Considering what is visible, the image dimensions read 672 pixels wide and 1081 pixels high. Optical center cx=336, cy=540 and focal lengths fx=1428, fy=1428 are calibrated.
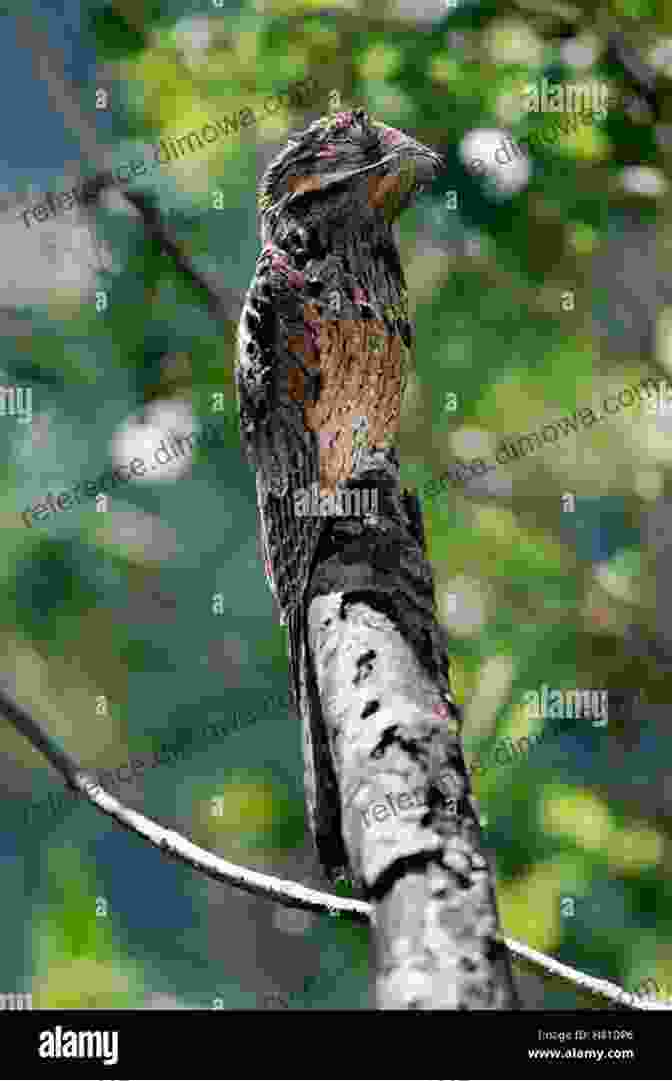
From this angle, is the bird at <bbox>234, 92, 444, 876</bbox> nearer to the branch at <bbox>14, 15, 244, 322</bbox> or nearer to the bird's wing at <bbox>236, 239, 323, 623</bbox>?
the bird's wing at <bbox>236, 239, 323, 623</bbox>

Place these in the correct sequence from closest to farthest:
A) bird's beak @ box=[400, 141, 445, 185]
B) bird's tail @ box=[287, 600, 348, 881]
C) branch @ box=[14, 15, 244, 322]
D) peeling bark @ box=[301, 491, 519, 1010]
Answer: peeling bark @ box=[301, 491, 519, 1010], bird's tail @ box=[287, 600, 348, 881], bird's beak @ box=[400, 141, 445, 185], branch @ box=[14, 15, 244, 322]

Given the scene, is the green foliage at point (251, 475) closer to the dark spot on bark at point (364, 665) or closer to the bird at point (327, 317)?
the bird at point (327, 317)

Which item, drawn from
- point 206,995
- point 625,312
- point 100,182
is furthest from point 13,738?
point 625,312

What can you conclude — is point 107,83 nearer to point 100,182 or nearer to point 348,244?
point 100,182

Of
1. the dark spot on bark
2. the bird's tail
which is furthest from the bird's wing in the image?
the dark spot on bark

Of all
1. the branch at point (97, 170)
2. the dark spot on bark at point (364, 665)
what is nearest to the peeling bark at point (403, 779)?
the dark spot on bark at point (364, 665)

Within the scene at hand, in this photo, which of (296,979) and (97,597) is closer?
(296,979)

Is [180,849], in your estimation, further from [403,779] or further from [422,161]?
[422,161]
